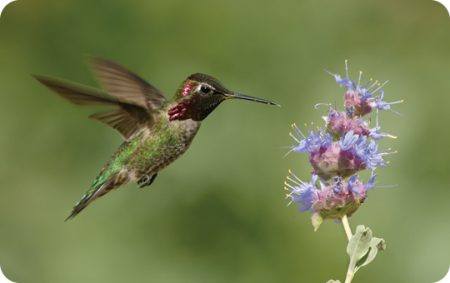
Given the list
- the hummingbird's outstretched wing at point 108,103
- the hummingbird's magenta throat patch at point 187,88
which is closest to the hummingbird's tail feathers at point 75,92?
the hummingbird's outstretched wing at point 108,103

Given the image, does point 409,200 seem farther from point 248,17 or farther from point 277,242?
point 248,17

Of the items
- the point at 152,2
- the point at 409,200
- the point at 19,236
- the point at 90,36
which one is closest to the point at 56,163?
the point at 19,236

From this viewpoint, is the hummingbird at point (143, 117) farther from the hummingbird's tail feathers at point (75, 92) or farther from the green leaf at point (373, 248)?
the green leaf at point (373, 248)

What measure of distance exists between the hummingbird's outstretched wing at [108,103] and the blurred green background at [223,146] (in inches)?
31.3

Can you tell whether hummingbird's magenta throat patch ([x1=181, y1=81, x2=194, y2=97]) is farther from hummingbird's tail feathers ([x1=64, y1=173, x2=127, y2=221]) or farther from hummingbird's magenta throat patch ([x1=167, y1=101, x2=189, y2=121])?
hummingbird's tail feathers ([x1=64, y1=173, x2=127, y2=221])

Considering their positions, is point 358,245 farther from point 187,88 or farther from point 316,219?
point 187,88

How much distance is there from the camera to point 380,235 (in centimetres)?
243

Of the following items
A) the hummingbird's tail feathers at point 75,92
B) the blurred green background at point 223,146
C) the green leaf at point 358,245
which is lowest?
the green leaf at point 358,245

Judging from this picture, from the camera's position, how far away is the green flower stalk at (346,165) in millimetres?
1245

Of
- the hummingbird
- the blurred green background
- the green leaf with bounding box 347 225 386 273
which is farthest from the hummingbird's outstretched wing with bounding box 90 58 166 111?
the blurred green background

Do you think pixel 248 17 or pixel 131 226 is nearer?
pixel 131 226

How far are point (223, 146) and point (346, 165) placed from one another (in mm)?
1282

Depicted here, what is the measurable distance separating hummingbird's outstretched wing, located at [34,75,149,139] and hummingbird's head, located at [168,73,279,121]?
0.07 m

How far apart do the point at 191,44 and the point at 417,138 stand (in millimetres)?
750
